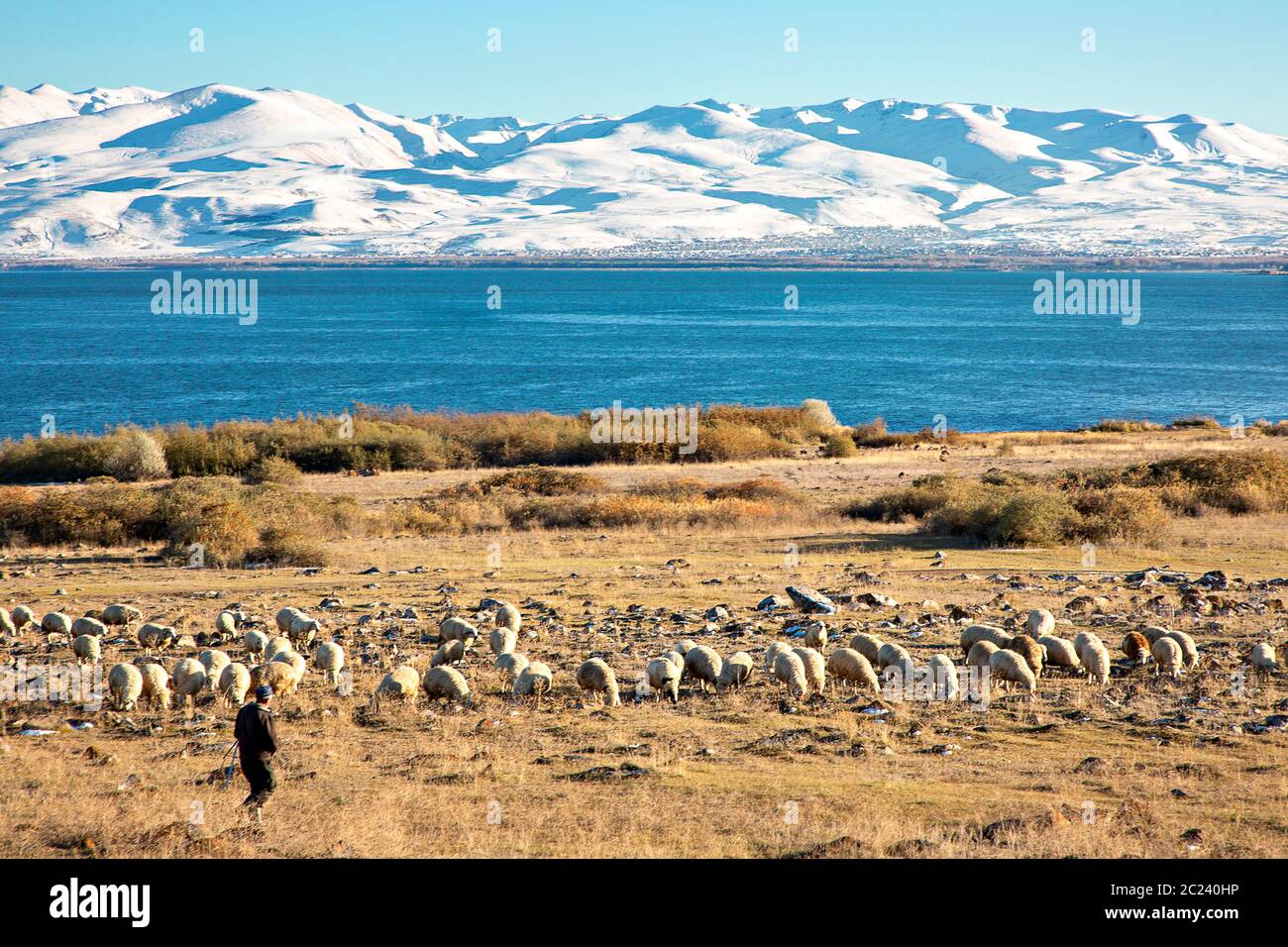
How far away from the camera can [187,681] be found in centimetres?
1555

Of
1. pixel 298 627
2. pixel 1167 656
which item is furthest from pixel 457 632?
pixel 1167 656

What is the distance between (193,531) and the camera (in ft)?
97.5

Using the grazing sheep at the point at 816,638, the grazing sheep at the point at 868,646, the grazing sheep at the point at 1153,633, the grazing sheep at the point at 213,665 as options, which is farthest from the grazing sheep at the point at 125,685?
the grazing sheep at the point at 1153,633

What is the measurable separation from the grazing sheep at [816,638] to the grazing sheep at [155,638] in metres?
9.65

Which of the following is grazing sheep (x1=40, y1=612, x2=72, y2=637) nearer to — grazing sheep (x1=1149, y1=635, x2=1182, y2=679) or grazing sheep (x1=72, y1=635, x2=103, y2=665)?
grazing sheep (x1=72, y1=635, x2=103, y2=665)

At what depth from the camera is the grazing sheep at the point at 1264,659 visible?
16625mm

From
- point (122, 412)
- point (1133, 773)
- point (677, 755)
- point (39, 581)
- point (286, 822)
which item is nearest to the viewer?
point (286, 822)

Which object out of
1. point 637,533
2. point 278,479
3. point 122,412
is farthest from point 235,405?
point 637,533

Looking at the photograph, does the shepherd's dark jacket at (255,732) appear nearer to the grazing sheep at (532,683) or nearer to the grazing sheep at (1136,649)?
the grazing sheep at (532,683)

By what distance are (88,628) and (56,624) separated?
0.81 metres

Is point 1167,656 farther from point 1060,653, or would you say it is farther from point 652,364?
point 652,364

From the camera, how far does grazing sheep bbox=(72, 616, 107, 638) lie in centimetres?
1906
